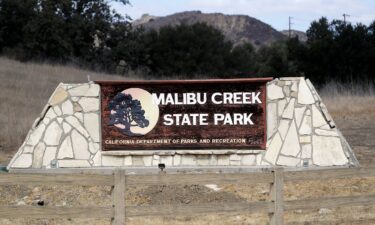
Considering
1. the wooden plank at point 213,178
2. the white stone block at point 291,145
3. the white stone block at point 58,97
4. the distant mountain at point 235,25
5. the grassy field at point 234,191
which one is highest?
the distant mountain at point 235,25

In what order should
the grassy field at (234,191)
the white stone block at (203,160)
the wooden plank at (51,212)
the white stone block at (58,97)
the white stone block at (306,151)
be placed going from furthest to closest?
the white stone block at (58,97) < the white stone block at (203,160) < the white stone block at (306,151) < the grassy field at (234,191) < the wooden plank at (51,212)

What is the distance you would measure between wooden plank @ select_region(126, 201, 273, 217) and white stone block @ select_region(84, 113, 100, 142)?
664 cm

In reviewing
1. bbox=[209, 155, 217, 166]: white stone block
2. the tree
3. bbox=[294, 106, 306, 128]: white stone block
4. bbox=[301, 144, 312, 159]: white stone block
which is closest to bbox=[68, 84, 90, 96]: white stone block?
the tree

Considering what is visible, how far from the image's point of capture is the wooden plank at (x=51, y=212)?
24.4 feet

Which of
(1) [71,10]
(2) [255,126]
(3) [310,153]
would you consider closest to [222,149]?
(2) [255,126]

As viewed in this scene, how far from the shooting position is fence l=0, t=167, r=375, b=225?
750 centimetres

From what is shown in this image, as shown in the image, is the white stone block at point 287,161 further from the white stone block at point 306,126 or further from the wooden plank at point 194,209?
the wooden plank at point 194,209

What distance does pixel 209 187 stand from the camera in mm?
12562

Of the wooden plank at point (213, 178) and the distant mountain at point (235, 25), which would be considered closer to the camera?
the wooden plank at point (213, 178)

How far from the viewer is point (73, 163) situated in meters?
14.0

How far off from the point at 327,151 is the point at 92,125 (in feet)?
17.2

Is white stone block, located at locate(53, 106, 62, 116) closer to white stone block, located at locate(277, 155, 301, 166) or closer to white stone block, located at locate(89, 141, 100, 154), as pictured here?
white stone block, located at locate(89, 141, 100, 154)

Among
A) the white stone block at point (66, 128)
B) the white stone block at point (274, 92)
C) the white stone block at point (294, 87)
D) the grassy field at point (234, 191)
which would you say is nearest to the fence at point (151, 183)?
the grassy field at point (234, 191)

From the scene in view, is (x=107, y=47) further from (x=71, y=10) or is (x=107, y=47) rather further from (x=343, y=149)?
(x=343, y=149)
